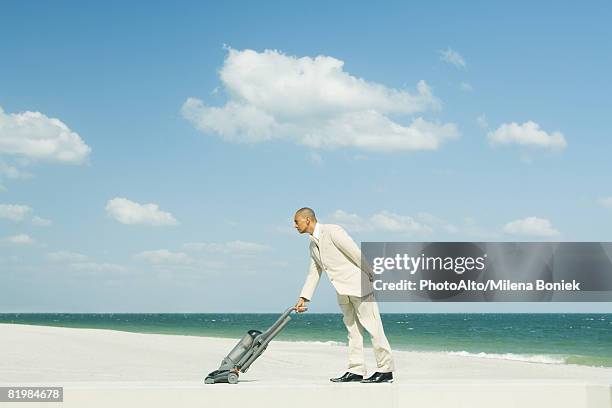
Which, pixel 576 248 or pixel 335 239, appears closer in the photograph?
pixel 335 239

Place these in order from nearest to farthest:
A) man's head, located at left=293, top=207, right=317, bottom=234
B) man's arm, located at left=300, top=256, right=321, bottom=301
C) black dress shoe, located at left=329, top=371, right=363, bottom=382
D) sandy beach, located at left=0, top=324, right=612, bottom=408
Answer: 1. sandy beach, located at left=0, top=324, right=612, bottom=408
2. man's head, located at left=293, top=207, right=317, bottom=234
3. black dress shoe, located at left=329, top=371, right=363, bottom=382
4. man's arm, located at left=300, top=256, right=321, bottom=301

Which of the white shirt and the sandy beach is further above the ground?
the white shirt

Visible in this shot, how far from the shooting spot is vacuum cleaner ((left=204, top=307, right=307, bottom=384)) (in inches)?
263

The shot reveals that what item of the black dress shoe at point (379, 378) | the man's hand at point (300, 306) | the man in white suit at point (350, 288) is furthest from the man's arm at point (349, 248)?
the black dress shoe at point (379, 378)

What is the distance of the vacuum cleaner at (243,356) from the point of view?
21.9 ft

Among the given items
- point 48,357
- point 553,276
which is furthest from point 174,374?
point 553,276

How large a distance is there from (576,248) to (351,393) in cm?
629

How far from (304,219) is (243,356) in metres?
1.30

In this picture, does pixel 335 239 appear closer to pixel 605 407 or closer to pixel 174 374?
pixel 605 407

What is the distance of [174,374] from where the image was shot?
1422 centimetres

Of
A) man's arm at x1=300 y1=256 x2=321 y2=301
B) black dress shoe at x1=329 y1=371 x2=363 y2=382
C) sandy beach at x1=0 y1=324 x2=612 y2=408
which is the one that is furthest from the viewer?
man's arm at x1=300 y1=256 x2=321 y2=301

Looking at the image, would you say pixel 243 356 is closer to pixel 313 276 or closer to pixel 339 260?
pixel 313 276

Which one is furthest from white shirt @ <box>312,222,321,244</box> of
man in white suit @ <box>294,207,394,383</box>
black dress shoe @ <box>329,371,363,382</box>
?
black dress shoe @ <box>329,371,363,382</box>

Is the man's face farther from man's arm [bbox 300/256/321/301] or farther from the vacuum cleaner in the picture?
the vacuum cleaner
